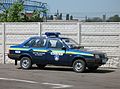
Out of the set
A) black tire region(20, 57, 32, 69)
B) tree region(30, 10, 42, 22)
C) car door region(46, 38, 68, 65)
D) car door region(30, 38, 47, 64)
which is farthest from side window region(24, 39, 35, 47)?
tree region(30, 10, 42, 22)

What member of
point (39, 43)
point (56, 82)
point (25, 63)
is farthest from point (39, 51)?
point (56, 82)

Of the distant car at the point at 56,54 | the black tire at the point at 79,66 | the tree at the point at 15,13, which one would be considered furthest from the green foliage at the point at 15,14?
the black tire at the point at 79,66

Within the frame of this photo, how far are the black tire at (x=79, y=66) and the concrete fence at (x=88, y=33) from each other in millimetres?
3575

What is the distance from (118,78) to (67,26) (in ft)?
22.3

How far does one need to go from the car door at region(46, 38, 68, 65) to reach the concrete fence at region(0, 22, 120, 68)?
3146mm

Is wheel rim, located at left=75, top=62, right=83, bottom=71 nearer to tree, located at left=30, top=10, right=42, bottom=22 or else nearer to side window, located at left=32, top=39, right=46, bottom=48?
side window, located at left=32, top=39, right=46, bottom=48

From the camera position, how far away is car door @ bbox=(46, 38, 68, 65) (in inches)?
746

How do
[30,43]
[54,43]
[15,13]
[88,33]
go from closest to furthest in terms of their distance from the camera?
[54,43] < [30,43] < [88,33] < [15,13]

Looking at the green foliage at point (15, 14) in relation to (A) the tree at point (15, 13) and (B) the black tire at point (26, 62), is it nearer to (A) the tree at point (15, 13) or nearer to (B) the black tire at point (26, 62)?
(A) the tree at point (15, 13)

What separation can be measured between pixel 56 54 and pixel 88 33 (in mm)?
3634

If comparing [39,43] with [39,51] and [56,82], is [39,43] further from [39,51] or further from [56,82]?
[56,82]

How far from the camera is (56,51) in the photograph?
750 inches

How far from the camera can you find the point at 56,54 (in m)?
19.1

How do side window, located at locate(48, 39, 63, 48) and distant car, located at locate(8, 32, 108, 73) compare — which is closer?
distant car, located at locate(8, 32, 108, 73)
